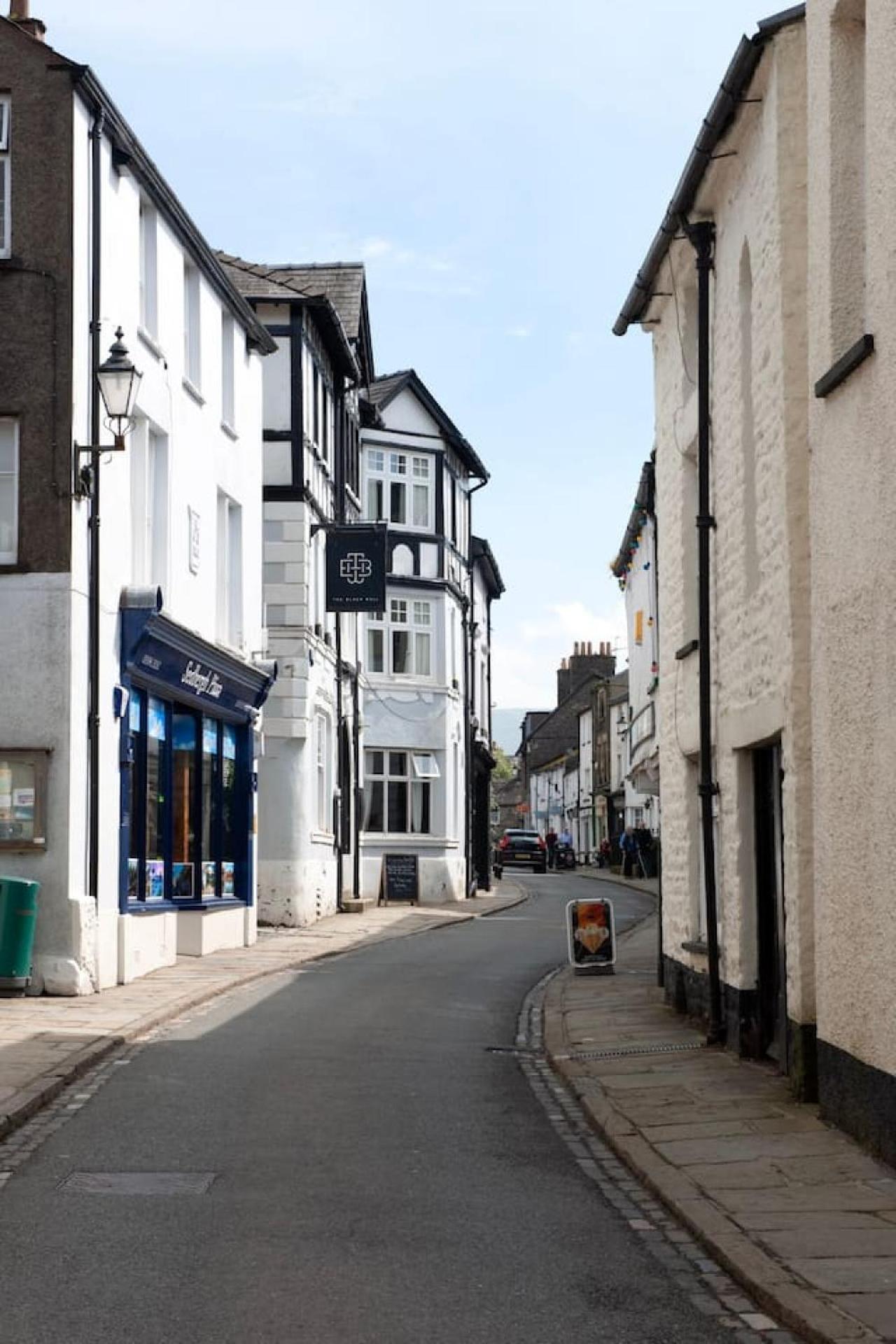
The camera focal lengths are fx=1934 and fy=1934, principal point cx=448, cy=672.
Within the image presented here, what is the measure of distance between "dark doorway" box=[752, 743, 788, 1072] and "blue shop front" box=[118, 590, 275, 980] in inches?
309

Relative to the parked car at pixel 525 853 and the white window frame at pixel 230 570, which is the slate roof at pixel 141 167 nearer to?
the white window frame at pixel 230 570

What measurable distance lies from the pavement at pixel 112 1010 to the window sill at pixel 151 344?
685 cm

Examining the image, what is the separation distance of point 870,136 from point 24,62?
36.8ft

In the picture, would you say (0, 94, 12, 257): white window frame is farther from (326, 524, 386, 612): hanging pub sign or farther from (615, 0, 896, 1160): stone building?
(326, 524, 386, 612): hanging pub sign

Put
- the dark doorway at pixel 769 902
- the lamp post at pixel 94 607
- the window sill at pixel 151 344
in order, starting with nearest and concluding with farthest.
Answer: the dark doorway at pixel 769 902
the lamp post at pixel 94 607
the window sill at pixel 151 344

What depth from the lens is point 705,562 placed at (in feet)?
51.6

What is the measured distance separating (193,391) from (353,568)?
8.89 metres

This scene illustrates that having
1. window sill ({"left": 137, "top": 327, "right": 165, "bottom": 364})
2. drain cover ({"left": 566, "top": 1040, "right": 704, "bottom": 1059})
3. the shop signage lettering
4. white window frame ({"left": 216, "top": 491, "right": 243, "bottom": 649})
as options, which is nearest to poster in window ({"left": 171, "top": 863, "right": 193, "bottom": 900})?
the shop signage lettering

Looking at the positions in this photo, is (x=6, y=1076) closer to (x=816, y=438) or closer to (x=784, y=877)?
(x=784, y=877)

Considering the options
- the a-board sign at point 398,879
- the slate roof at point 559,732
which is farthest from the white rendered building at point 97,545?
Result: the slate roof at point 559,732

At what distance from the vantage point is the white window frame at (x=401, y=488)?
44.4m

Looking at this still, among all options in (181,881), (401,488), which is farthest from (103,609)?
(401,488)

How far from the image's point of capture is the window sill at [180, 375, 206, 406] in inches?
915

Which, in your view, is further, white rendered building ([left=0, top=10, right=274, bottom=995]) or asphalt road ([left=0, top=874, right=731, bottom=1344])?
white rendered building ([left=0, top=10, right=274, bottom=995])
